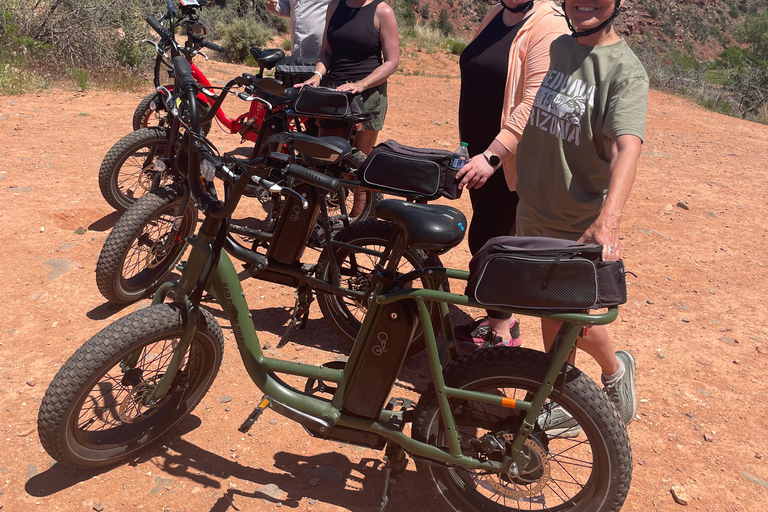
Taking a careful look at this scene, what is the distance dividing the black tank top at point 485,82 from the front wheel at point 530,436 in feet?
5.22

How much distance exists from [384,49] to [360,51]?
0.20 meters

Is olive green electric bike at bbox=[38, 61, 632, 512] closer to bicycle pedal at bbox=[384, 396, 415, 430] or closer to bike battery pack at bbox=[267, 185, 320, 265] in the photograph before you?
bicycle pedal at bbox=[384, 396, 415, 430]

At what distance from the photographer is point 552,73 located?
2.47 metres

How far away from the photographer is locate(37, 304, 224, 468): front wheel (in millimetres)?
2311

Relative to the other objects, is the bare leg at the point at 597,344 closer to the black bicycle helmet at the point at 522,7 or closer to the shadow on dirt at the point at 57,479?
the black bicycle helmet at the point at 522,7

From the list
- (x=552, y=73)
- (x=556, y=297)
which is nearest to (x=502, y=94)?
(x=552, y=73)

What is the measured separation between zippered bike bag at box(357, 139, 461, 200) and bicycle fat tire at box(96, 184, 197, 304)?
1172 millimetres

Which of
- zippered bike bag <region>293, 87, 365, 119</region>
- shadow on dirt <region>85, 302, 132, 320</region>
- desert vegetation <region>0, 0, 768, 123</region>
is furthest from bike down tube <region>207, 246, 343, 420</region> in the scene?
desert vegetation <region>0, 0, 768, 123</region>

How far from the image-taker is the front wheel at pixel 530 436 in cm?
211

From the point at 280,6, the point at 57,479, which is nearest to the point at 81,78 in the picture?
the point at 280,6

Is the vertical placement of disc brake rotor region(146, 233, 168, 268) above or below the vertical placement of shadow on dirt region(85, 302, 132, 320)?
above

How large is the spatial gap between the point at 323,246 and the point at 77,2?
7.30 metres

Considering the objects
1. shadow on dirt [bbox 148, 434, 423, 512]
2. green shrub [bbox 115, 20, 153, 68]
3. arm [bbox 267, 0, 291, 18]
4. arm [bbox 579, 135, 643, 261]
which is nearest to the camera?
arm [bbox 579, 135, 643, 261]

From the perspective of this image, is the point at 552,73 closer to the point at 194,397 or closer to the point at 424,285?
the point at 424,285
